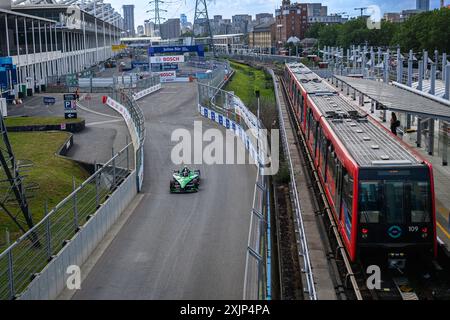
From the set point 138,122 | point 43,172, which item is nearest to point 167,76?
point 138,122

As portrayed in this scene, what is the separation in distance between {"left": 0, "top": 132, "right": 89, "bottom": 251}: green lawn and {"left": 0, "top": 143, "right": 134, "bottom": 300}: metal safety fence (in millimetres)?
2329

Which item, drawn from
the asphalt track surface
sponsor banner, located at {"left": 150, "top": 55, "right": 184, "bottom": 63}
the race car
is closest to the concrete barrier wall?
the asphalt track surface

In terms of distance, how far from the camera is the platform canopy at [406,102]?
19359mm

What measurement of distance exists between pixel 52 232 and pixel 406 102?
1405 cm

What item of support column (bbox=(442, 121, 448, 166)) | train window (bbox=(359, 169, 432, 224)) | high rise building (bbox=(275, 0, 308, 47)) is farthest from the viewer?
high rise building (bbox=(275, 0, 308, 47))

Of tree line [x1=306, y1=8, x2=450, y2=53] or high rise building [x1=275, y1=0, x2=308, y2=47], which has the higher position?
high rise building [x1=275, y1=0, x2=308, y2=47]

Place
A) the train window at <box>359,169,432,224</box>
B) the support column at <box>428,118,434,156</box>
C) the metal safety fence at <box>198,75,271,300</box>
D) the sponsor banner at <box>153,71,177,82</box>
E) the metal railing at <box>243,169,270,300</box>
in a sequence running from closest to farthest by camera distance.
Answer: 1. the metal railing at <box>243,169,270,300</box>
2. the metal safety fence at <box>198,75,271,300</box>
3. the train window at <box>359,169,432,224</box>
4. the support column at <box>428,118,434,156</box>
5. the sponsor banner at <box>153,71,177,82</box>

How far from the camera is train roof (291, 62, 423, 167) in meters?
13.2

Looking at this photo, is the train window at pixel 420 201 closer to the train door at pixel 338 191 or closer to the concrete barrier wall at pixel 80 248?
the train door at pixel 338 191

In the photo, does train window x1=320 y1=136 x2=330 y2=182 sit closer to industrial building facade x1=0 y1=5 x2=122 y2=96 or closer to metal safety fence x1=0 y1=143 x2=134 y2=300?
metal safety fence x1=0 y1=143 x2=134 y2=300

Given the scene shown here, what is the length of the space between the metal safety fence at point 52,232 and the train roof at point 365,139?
21.2ft

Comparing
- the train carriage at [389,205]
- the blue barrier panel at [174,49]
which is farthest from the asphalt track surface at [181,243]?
the blue barrier panel at [174,49]
